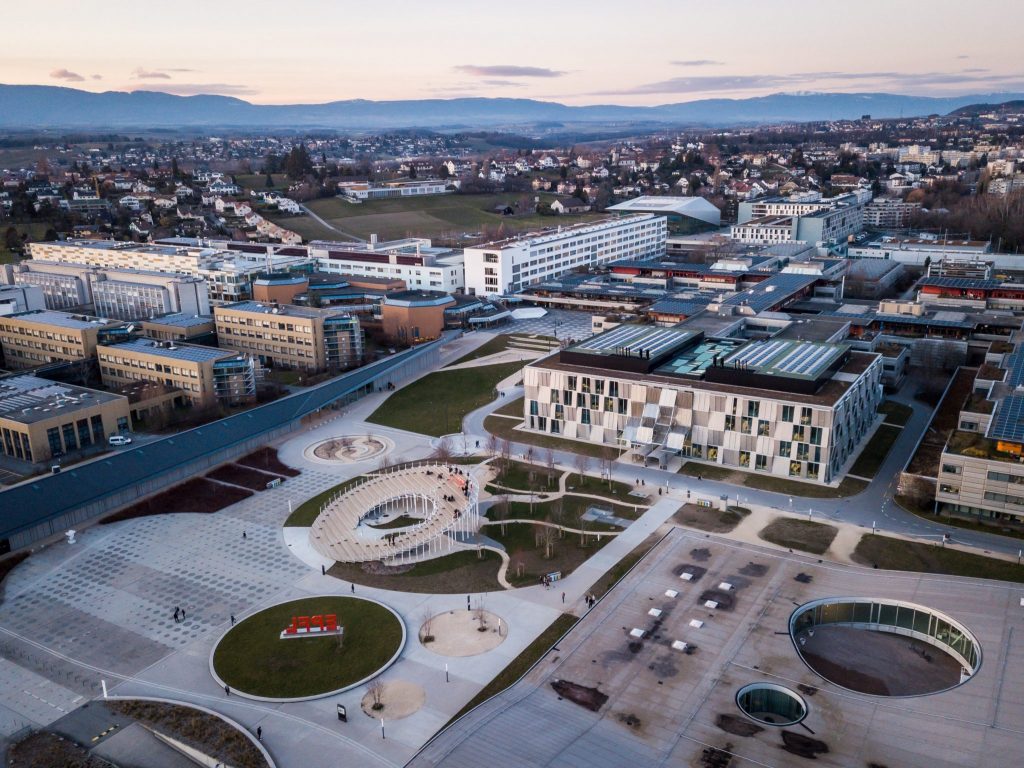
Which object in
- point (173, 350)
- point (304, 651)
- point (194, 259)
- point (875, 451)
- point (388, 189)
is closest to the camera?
point (304, 651)

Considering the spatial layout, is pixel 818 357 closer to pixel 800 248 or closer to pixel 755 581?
pixel 755 581

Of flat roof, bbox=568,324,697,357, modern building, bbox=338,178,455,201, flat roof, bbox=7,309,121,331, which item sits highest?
modern building, bbox=338,178,455,201

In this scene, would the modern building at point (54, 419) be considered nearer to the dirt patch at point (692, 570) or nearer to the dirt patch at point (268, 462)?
the dirt patch at point (268, 462)

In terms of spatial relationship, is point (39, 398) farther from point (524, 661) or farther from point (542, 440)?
point (524, 661)

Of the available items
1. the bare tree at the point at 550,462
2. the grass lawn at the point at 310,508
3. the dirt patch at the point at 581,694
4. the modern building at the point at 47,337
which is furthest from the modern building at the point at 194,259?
the dirt patch at the point at 581,694

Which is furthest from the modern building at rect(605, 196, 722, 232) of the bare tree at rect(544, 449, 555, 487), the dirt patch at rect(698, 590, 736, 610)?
the dirt patch at rect(698, 590, 736, 610)

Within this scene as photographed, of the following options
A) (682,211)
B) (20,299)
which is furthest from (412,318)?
(682,211)

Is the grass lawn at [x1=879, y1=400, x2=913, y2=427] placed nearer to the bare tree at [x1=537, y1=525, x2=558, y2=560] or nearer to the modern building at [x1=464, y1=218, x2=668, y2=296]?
the bare tree at [x1=537, y1=525, x2=558, y2=560]
